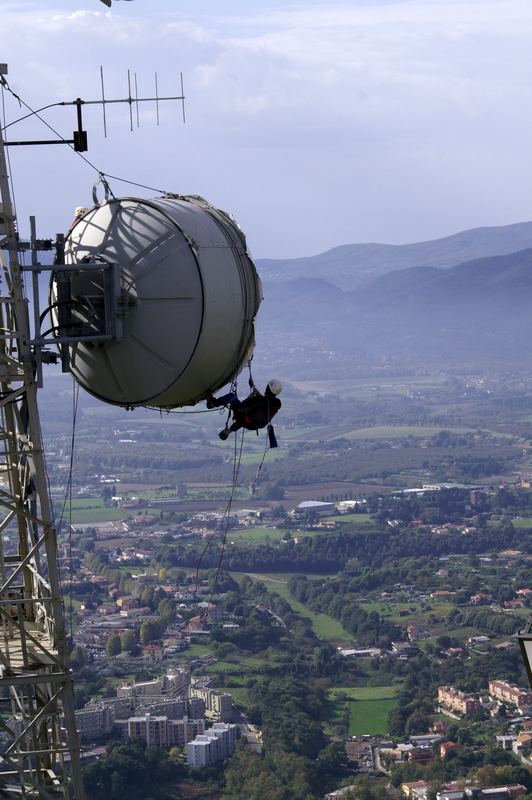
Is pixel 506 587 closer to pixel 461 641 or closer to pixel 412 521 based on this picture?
pixel 461 641

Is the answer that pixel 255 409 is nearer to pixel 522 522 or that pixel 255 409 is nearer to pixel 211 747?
pixel 211 747

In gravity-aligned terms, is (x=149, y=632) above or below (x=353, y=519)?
above

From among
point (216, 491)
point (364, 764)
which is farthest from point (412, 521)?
point (364, 764)

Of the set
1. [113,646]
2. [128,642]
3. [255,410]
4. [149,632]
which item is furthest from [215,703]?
[255,410]

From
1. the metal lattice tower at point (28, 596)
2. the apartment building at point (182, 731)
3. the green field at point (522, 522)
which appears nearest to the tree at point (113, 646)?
the apartment building at point (182, 731)

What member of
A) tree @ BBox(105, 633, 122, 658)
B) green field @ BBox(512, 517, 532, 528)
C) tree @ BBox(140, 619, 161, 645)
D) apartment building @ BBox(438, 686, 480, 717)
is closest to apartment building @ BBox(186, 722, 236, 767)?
apartment building @ BBox(438, 686, 480, 717)

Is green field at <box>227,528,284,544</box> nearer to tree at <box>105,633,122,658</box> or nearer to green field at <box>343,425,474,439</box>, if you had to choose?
tree at <box>105,633,122,658</box>
